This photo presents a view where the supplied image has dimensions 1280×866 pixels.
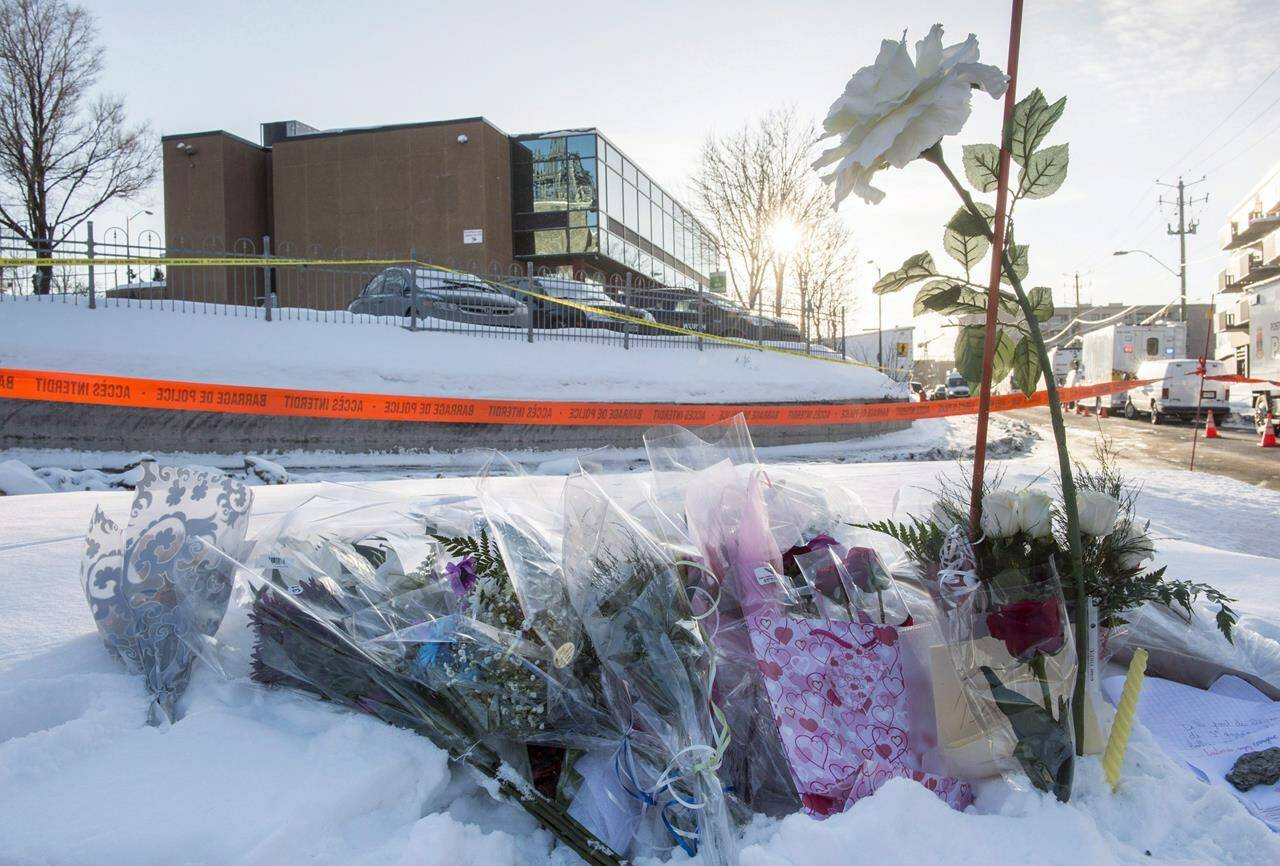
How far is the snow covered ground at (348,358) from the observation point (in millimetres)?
9453

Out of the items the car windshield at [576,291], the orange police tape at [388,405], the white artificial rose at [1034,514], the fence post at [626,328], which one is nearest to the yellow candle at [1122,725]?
the white artificial rose at [1034,514]

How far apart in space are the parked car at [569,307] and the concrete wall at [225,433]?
363 centimetres

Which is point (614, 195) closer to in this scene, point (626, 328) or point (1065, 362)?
point (626, 328)

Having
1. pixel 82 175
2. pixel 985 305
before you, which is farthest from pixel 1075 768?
pixel 82 175

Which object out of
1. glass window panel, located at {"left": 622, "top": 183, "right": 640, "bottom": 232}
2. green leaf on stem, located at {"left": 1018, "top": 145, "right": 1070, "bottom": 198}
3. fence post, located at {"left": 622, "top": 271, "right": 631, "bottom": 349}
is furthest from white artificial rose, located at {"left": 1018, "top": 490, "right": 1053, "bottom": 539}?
glass window panel, located at {"left": 622, "top": 183, "right": 640, "bottom": 232}

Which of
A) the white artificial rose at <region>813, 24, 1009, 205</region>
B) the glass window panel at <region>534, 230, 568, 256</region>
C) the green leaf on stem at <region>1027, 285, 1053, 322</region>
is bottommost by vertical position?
the green leaf on stem at <region>1027, 285, 1053, 322</region>

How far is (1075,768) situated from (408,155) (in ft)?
83.5

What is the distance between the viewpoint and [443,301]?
13.5 m

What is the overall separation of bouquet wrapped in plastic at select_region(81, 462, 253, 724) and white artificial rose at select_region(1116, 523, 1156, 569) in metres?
2.16

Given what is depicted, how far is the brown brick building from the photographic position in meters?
23.8

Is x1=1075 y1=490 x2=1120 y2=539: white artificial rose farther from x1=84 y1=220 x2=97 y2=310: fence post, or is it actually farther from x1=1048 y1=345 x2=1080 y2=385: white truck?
x1=1048 y1=345 x2=1080 y2=385: white truck

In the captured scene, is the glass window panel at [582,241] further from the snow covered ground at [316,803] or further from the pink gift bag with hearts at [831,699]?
the pink gift bag with hearts at [831,699]

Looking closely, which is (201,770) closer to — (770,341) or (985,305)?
(985,305)

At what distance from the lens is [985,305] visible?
1.87 meters
